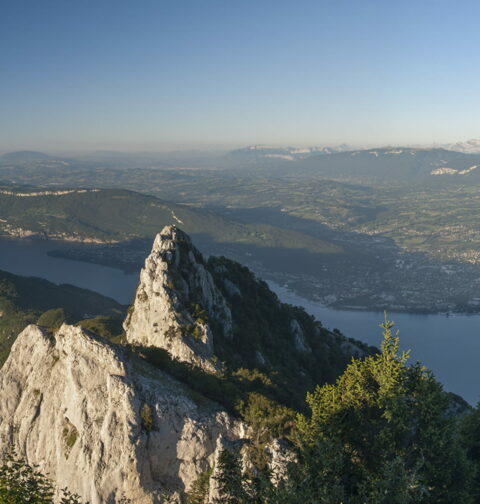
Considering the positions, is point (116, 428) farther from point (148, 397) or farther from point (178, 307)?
point (178, 307)

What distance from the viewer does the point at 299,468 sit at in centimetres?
2116

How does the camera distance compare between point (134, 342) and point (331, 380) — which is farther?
point (331, 380)

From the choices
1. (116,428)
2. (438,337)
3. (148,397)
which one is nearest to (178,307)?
(148,397)

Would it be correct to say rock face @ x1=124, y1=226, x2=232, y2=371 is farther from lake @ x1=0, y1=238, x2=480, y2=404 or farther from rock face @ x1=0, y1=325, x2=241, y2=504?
lake @ x1=0, y1=238, x2=480, y2=404

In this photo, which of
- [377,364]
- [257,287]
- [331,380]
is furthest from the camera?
[257,287]

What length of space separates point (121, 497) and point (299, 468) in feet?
45.7

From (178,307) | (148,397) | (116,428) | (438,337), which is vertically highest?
(178,307)

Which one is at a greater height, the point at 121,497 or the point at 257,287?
the point at 257,287

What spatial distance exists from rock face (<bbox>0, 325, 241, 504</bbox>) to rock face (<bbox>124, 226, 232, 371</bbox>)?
7718mm

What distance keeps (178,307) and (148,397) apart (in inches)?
659

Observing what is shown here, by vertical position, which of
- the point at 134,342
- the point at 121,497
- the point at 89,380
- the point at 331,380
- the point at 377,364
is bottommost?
the point at 331,380

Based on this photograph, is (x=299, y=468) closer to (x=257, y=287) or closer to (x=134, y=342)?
(x=134, y=342)

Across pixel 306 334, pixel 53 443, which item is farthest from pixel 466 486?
pixel 306 334

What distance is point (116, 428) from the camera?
28.7 metres
